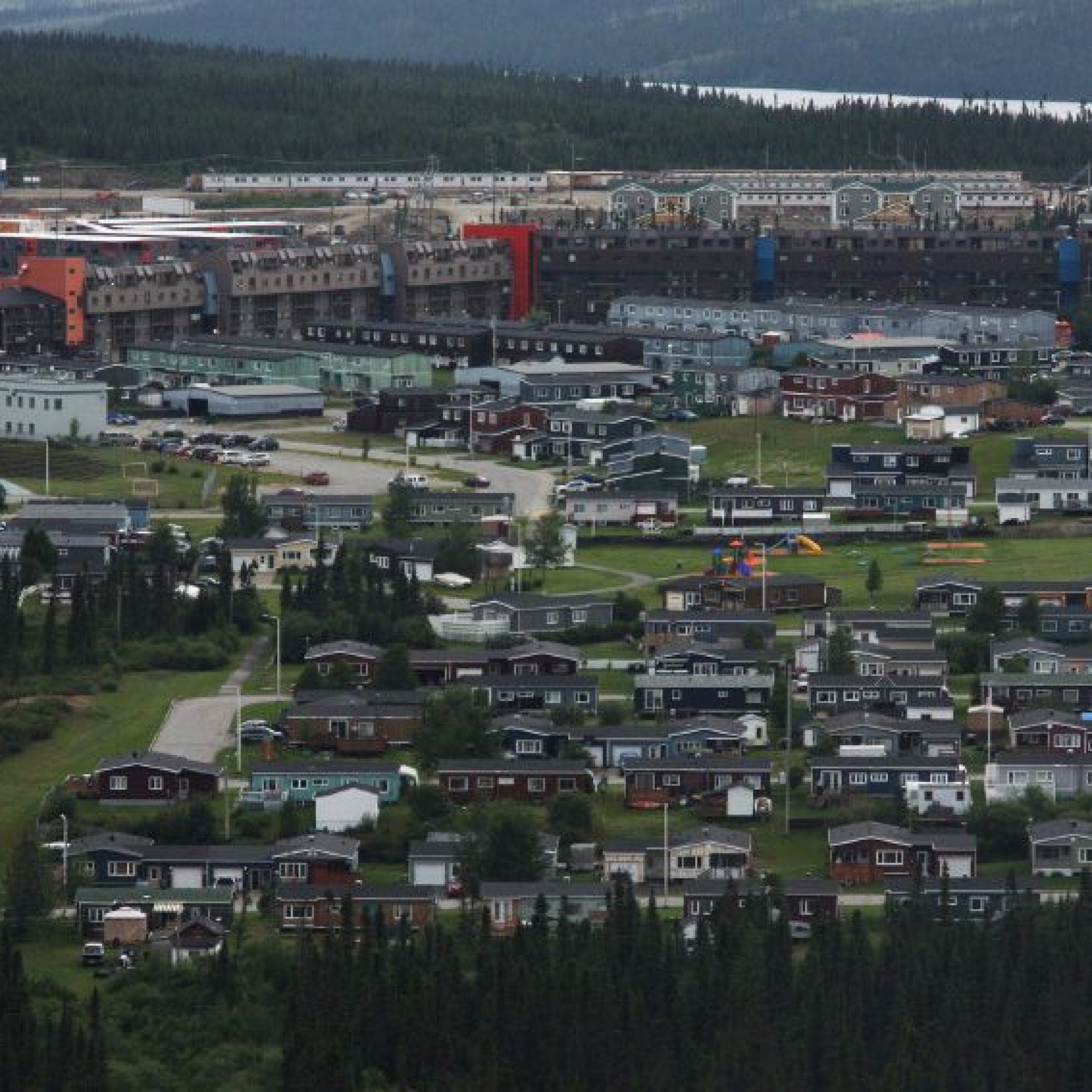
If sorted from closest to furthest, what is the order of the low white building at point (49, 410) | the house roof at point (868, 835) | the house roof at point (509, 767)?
the house roof at point (868, 835), the house roof at point (509, 767), the low white building at point (49, 410)

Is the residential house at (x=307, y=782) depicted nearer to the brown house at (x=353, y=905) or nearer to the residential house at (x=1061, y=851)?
the brown house at (x=353, y=905)

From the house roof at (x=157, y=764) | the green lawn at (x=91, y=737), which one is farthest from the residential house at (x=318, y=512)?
the house roof at (x=157, y=764)

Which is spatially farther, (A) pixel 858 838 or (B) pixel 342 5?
(B) pixel 342 5

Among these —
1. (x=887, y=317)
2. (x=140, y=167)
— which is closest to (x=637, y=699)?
(x=887, y=317)

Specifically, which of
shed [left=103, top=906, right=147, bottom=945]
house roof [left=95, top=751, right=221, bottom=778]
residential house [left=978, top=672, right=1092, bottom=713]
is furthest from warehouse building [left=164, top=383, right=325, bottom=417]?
shed [left=103, top=906, right=147, bottom=945]

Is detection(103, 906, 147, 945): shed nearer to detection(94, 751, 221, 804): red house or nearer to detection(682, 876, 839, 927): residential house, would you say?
detection(94, 751, 221, 804): red house

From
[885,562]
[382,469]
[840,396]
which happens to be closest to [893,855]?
[885,562]

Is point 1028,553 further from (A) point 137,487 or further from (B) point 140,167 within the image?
(B) point 140,167
